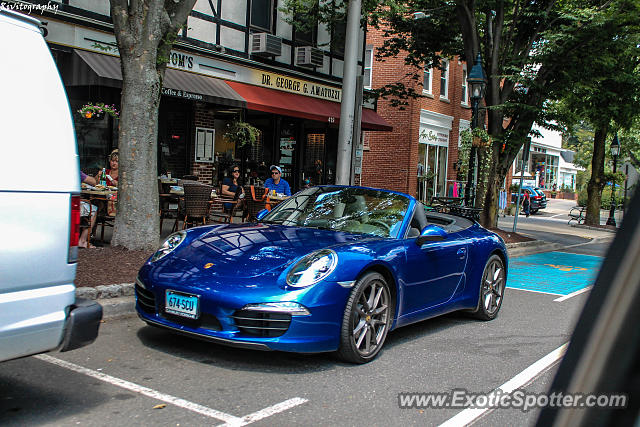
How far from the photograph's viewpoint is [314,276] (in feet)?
15.8

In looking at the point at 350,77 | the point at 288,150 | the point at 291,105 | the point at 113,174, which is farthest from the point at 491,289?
the point at 288,150

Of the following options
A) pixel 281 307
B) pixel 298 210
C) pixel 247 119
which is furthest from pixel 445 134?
pixel 281 307

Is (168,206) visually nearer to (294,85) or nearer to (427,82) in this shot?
(294,85)

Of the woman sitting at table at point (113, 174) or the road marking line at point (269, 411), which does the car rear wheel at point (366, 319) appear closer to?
the road marking line at point (269, 411)

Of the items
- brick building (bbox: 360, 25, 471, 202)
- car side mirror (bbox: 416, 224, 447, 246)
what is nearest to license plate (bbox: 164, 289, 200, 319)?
car side mirror (bbox: 416, 224, 447, 246)

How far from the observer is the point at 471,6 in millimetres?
15867

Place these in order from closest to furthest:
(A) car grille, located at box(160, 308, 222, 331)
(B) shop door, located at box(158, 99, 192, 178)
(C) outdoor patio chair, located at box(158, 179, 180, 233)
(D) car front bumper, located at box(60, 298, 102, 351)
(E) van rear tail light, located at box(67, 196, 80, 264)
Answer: (D) car front bumper, located at box(60, 298, 102, 351) < (E) van rear tail light, located at box(67, 196, 80, 264) < (A) car grille, located at box(160, 308, 222, 331) < (C) outdoor patio chair, located at box(158, 179, 180, 233) < (B) shop door, located at box(158, 99, 192, 178)

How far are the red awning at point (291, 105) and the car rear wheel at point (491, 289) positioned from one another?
32.5 ft

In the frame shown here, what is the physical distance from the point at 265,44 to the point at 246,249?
12907 mm

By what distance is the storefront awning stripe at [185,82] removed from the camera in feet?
41.8

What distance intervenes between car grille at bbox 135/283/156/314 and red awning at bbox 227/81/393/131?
1116 cm

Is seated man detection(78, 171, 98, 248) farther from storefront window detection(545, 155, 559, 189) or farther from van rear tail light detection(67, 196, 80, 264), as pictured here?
storefront window detection(545, 155, 559, 189)

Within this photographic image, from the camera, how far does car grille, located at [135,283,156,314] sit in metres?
5.04

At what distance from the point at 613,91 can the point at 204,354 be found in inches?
678
